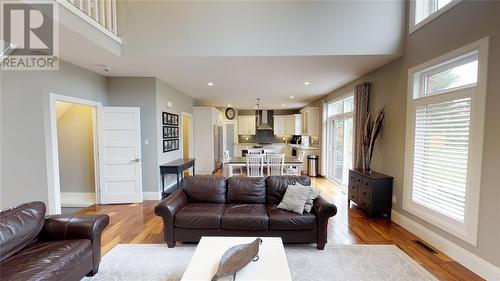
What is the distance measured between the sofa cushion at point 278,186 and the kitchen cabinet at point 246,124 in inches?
290

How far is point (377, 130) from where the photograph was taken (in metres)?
3.87

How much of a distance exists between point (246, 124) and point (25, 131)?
8.15 meters

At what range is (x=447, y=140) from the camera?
2.64m

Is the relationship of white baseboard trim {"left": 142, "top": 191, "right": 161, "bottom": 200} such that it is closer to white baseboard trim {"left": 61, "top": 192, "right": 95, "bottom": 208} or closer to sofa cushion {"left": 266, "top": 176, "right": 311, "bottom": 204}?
white baseboard trim {"left": 61, "top": 192, "right": 95, "bottom": 208}

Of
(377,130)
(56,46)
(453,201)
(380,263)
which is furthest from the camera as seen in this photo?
(377,130)

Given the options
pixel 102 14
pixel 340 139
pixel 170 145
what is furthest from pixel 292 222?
pixel 340 139

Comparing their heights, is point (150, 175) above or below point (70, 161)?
below

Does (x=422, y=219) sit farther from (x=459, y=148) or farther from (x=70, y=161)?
(x=70, y=161)

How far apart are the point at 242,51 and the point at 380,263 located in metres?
3.29

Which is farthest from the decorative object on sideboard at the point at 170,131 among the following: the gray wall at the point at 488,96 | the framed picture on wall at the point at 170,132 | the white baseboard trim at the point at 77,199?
the gray wall at the point at 488,96

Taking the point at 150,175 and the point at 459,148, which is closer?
the point at 459,148

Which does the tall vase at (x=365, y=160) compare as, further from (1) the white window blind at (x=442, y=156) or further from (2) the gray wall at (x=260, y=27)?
(2) the gray wall at (x=260, y=27)

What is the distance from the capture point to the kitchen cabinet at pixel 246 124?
414 inches

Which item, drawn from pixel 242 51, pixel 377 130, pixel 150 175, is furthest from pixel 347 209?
pixel 150 175
